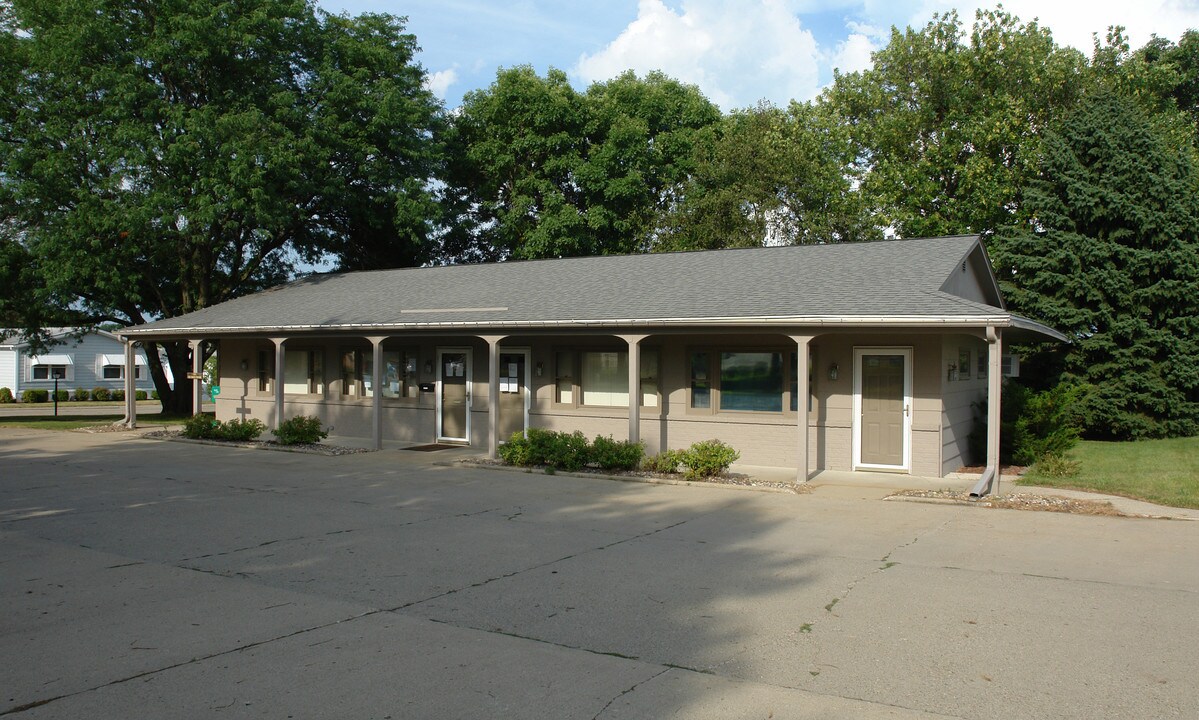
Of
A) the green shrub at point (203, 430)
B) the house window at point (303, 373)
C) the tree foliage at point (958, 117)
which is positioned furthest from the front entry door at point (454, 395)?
the tree foliage at point (958, 117)

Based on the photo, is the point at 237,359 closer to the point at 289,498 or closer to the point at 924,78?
the point at 289,498

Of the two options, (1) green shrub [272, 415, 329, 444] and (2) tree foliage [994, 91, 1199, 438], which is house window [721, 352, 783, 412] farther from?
(2) tree foliage [994, 91, 1199, 438]

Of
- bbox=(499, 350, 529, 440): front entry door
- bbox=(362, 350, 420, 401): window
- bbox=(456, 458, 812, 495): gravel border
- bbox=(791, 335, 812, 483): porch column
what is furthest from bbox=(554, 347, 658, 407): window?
bbox=(362, 350, 420, 401): window

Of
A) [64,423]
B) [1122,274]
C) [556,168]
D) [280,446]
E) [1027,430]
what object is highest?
[556,168]

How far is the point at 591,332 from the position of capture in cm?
1466

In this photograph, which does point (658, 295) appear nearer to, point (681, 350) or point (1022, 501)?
point (681, 350)

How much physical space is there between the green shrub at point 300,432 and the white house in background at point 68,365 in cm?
3272

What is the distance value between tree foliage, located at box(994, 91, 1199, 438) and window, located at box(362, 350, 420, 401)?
15.0 metres

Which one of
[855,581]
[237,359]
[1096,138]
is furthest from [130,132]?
[1096,138]

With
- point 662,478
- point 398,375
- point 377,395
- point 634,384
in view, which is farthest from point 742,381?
point 398,375

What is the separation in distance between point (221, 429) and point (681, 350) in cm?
1122

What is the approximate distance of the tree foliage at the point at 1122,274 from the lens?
20281 mm

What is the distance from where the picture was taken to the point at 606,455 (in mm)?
14195

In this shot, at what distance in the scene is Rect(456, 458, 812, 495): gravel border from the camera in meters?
12.5
